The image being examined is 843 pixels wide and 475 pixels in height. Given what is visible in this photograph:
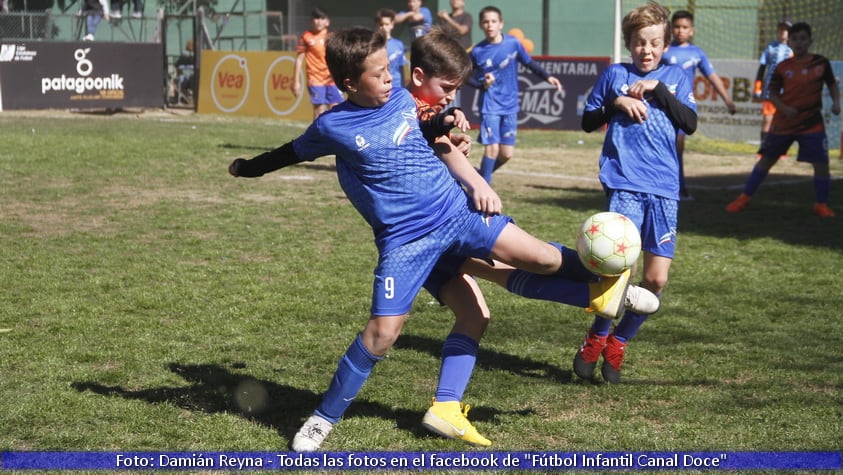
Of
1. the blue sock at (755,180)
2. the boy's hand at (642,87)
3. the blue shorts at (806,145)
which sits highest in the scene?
the boy's hand at (642,87)

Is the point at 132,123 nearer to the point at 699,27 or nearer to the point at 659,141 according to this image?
the point at 699,27

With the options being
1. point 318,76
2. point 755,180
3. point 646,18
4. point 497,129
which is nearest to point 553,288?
point 646,18

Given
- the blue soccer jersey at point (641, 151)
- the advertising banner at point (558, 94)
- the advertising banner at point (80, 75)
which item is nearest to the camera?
the blue soccer jersey at point (641, 151)

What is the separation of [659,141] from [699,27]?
2126 cm

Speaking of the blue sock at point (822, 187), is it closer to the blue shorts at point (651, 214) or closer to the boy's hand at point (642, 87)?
the blue shorts at point (651, 214)

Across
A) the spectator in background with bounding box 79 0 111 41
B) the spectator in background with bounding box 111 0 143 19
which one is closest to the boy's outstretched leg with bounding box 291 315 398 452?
the spectator in background with bounding box 79 0 111 41

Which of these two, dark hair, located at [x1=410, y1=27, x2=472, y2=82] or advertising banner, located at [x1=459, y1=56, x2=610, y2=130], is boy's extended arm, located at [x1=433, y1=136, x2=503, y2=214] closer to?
dark hair, located at [x1=410, y1=27, x2=472, y2=82]

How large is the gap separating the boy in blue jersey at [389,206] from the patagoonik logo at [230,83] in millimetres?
20722

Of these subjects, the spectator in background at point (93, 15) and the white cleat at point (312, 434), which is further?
the spectator in background at point (93, 15)

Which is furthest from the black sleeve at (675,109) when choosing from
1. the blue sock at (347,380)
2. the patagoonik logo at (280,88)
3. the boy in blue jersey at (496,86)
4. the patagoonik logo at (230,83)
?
the patagoonik logo at (230,83)

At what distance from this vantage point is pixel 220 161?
1463 centimetres

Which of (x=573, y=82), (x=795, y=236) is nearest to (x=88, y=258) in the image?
(x=795, y=236)

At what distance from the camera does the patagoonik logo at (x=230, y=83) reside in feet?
80.5

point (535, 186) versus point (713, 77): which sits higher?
point (713, 77)
